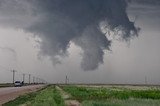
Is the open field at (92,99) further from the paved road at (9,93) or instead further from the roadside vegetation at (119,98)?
the paved road at (9,93)

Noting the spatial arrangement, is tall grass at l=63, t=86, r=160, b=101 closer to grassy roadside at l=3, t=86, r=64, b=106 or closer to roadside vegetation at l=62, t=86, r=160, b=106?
roadside vegetation at l=62, t=86, r=160, b=106

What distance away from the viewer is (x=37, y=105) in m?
39.1

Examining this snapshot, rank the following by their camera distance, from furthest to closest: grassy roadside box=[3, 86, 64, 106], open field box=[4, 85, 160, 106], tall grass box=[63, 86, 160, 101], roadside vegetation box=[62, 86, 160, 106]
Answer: tall grass box=[63, 86, 160, 101] → grassy roadside box=[3, 86, 64, 106] → open field box=[4, 85, 160, 106] → roadside vegetation box=[62, 86, 160, 106]

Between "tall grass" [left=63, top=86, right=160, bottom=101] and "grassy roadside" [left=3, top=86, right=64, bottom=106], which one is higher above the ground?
"tall grass" [left=63, top=86, right=160, bottom=101]

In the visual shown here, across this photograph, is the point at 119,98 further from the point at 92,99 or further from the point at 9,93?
the point at 9,93

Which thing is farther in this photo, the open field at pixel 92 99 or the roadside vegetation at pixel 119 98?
the open field at pixel 92 99

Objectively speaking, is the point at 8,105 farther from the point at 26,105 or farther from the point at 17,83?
the point at 17,83

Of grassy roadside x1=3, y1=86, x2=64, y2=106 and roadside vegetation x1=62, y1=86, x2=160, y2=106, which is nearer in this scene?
roadside vegetation x1=62, y1=86, x2=160, y2=106

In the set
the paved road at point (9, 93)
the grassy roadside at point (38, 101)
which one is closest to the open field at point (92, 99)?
the grassy roadside at point (38, 101)

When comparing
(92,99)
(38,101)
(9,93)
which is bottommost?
(38,101)

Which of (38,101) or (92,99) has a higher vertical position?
(92,99)

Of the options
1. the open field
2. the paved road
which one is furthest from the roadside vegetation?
the paved road

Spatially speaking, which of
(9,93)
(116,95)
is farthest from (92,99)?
(9,93)

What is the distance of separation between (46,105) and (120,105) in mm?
6689
